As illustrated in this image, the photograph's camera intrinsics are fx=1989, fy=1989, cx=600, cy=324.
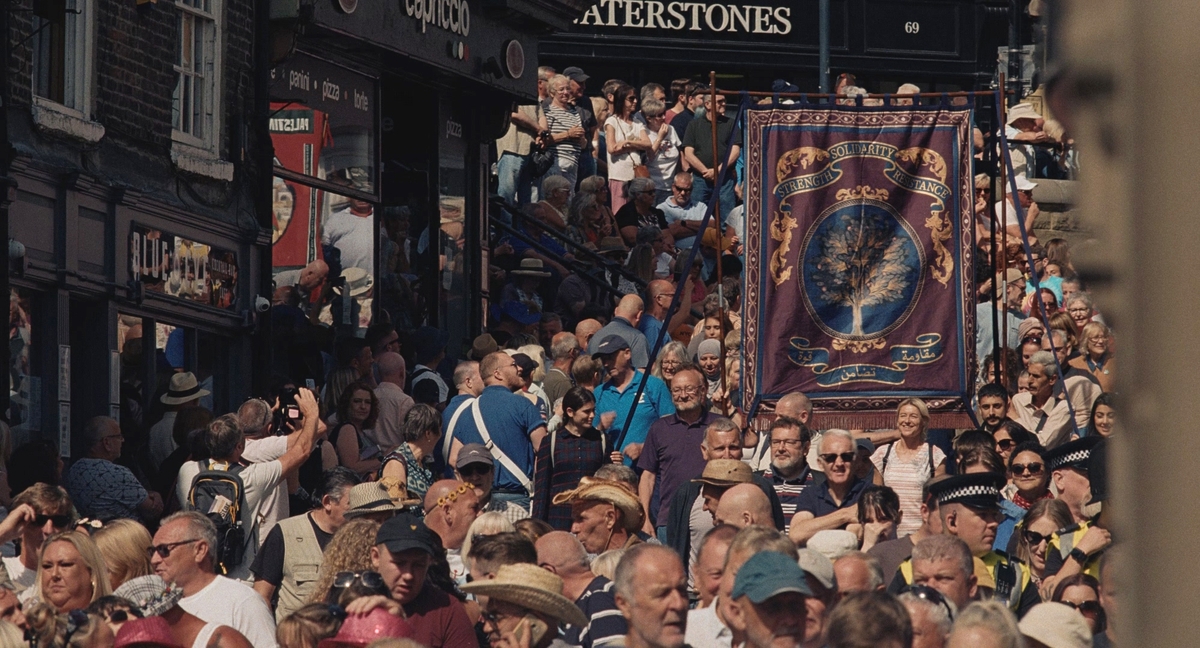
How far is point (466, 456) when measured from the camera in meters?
11.2

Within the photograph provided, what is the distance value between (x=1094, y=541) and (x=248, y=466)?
4874mm

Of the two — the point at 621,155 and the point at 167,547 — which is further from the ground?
the point at 621,155

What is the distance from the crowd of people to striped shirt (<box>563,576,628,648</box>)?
0.02 meters

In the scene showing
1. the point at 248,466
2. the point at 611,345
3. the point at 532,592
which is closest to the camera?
the point at 532,592

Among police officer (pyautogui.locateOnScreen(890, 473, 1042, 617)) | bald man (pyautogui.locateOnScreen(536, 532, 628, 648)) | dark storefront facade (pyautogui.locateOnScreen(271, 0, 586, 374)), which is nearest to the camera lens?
bald man (pyautogui.locateOnScreen(536, 532, 628, 648))

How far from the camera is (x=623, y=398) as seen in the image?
13508mm

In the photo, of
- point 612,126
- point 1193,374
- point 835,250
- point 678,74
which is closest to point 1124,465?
point 1193,374

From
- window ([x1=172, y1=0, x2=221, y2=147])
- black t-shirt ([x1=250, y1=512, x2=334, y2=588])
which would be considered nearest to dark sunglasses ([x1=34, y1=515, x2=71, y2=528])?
black t-shirt ([x1=250, y1=512, x2=334, y2=588])

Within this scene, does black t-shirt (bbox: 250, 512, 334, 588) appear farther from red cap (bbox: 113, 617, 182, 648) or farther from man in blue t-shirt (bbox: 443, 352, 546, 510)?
man in blue t-shirt (bbox: 443, 352, 546, 510)

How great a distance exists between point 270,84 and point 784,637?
13.1 metres

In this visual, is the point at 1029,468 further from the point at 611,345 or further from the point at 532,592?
the point at 532,592

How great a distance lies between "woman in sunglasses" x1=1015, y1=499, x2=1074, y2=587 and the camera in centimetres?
894

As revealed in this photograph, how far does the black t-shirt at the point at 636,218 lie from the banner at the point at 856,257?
10.8m

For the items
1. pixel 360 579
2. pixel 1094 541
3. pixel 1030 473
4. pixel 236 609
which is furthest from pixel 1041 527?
pixel 236 609
